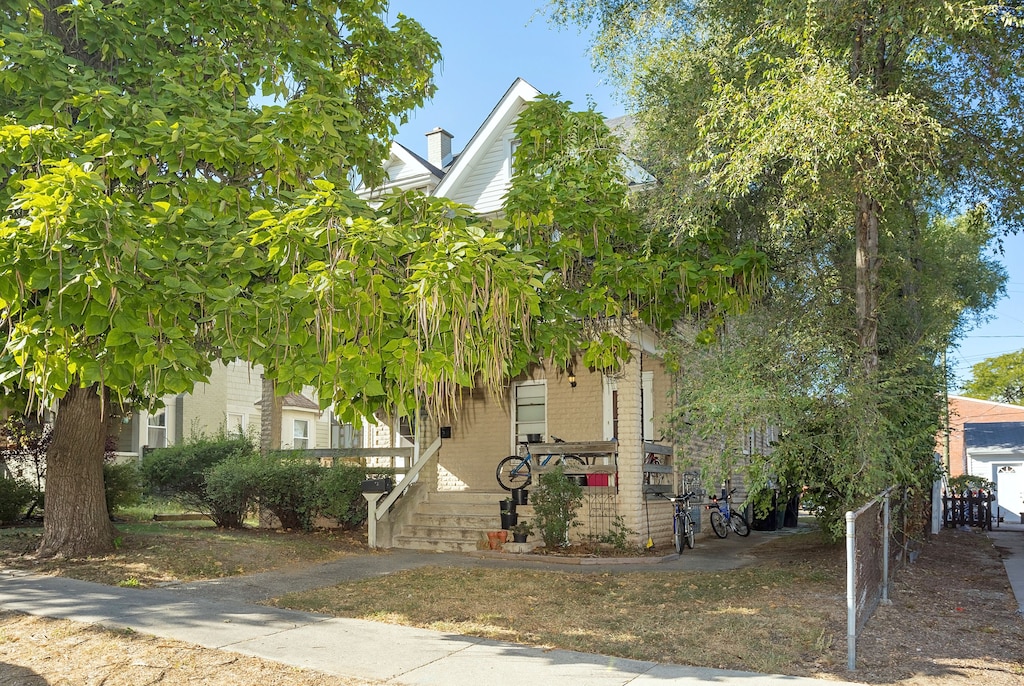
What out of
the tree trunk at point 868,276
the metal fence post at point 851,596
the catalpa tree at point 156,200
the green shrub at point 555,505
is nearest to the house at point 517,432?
the green shrub at point 555,505

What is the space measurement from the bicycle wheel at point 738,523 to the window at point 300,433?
1775cm

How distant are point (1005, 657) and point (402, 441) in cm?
1569

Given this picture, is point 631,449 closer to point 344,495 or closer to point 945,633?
point 344,495

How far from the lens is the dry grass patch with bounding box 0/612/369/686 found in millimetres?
6293

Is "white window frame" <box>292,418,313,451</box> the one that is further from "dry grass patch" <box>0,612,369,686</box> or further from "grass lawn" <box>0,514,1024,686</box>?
"dry grass patch" <box>0,612,369,686</box>

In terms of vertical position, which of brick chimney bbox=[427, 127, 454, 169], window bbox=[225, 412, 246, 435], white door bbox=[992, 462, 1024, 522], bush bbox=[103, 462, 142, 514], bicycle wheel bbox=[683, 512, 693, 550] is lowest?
white door bbox=[992, 462, 1024, 522]

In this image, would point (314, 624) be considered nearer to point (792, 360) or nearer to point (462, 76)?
point (792, 360)

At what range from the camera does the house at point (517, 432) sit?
1422cm

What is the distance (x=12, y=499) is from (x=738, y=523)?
14.3 metres

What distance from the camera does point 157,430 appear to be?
27.2 m

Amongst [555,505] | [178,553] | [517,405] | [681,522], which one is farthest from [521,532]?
[517,405]

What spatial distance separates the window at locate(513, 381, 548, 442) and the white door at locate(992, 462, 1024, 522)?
806 inches

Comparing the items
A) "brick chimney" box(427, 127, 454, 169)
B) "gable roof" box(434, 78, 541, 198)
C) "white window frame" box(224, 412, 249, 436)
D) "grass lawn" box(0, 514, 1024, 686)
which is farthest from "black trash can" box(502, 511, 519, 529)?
"white window frame" box(224, 412, 249, 436)

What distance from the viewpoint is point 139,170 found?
8.82 m
